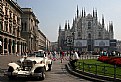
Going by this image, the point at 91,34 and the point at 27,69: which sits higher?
the point at 91,34

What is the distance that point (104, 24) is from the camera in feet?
464

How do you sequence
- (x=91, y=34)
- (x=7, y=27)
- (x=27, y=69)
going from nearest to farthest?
(x=27, y=69) → (x=7, y=27) → (x=91, y=34)

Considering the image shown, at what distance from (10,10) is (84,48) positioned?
70865mm

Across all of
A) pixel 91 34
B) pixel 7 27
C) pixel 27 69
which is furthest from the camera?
pixel 91 34

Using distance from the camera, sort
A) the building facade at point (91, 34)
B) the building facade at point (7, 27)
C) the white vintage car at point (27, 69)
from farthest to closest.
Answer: the building facade at point (91, 34) < the building facade at point (7, 27) < the white vintage car at point (27, 69)

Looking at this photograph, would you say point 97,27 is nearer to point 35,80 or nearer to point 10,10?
point 10,10

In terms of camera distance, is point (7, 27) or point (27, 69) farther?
point (7, 27)

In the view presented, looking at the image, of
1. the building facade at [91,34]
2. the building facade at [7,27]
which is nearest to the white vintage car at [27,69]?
the building facade at [7,27]

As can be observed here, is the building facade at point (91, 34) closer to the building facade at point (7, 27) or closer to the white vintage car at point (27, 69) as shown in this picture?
the building facade at point (7, 27)

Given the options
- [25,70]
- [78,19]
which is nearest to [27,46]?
[78,19]

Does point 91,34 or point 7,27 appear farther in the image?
point 91,34

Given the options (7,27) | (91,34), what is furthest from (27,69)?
(91,34)

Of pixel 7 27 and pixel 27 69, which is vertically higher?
pixel 7 27

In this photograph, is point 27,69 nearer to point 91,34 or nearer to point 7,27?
point 7,27
